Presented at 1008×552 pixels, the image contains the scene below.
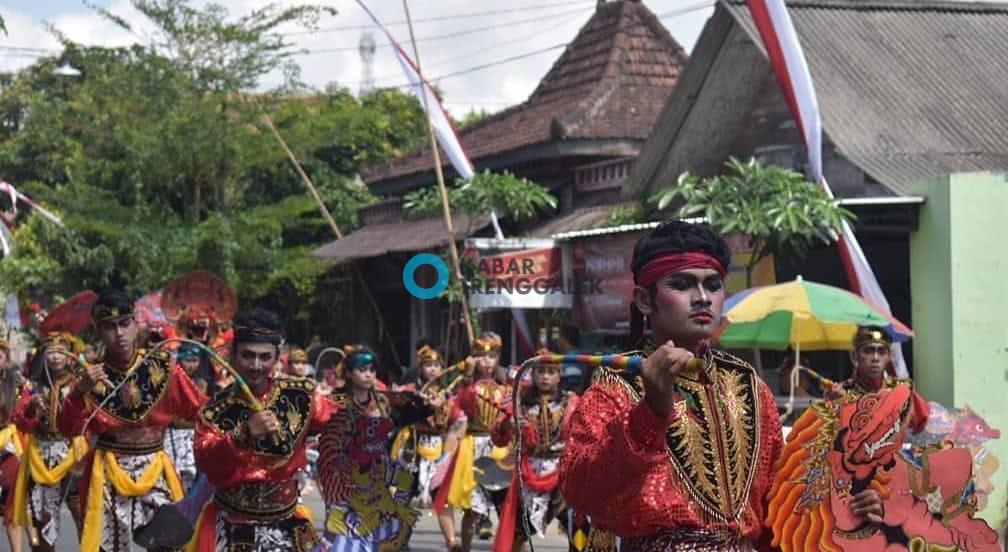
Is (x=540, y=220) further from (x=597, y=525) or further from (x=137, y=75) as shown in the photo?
(x=597, y=525)

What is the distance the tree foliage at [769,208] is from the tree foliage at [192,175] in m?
13.0

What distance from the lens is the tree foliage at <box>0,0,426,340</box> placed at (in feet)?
89.1

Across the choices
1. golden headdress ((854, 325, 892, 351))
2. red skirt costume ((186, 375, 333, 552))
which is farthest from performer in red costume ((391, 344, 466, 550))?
red skirt costume ((186, 375, 333, 552))

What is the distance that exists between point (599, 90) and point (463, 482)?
1055cm

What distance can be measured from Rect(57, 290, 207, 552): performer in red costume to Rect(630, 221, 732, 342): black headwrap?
19.3 feet

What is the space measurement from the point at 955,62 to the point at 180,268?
13.3 m

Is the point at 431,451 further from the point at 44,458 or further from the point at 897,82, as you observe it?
the point at 897,82

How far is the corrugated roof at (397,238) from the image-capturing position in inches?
842

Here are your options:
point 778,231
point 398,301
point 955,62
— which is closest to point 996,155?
point 955,62

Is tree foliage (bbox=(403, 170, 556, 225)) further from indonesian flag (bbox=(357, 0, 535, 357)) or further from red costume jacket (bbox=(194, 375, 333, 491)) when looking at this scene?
red costume jacket (bbox=(194, 375, 333, 491))

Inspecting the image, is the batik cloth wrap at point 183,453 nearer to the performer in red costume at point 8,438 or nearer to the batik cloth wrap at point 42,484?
the batik cloth wrap at point 42,484

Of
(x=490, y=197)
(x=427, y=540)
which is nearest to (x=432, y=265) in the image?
(x=490, y=197)

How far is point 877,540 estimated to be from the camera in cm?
491

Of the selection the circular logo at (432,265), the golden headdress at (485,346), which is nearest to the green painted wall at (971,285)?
the golden headdress at (485,346)
